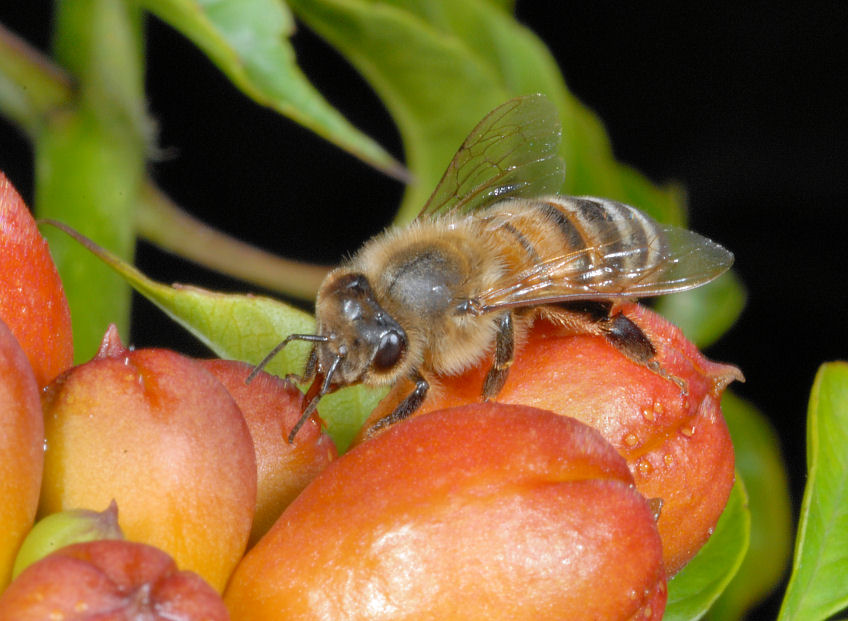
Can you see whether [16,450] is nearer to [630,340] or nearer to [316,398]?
[316,398]

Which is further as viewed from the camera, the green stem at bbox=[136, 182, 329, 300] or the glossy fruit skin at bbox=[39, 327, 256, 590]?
the green stem at bbox=[136, 182, 329, 300]

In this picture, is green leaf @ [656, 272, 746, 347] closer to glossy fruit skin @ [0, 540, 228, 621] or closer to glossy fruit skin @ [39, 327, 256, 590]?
glossy fruit skin @ [39, 327, 256, 590]

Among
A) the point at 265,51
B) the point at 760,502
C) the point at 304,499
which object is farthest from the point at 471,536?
the point at 760,502

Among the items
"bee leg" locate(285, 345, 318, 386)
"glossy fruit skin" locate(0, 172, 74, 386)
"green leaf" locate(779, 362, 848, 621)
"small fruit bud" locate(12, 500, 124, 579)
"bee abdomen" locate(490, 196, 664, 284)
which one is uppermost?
"glossy fruit skin" locate(0, 172, 74, 386)

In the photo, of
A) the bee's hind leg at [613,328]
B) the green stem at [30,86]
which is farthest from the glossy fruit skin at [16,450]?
the green stem at [30,86]

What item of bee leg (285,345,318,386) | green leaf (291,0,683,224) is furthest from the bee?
green leaf (291,0,683,224)

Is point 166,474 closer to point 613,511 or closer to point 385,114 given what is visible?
point 613,511
